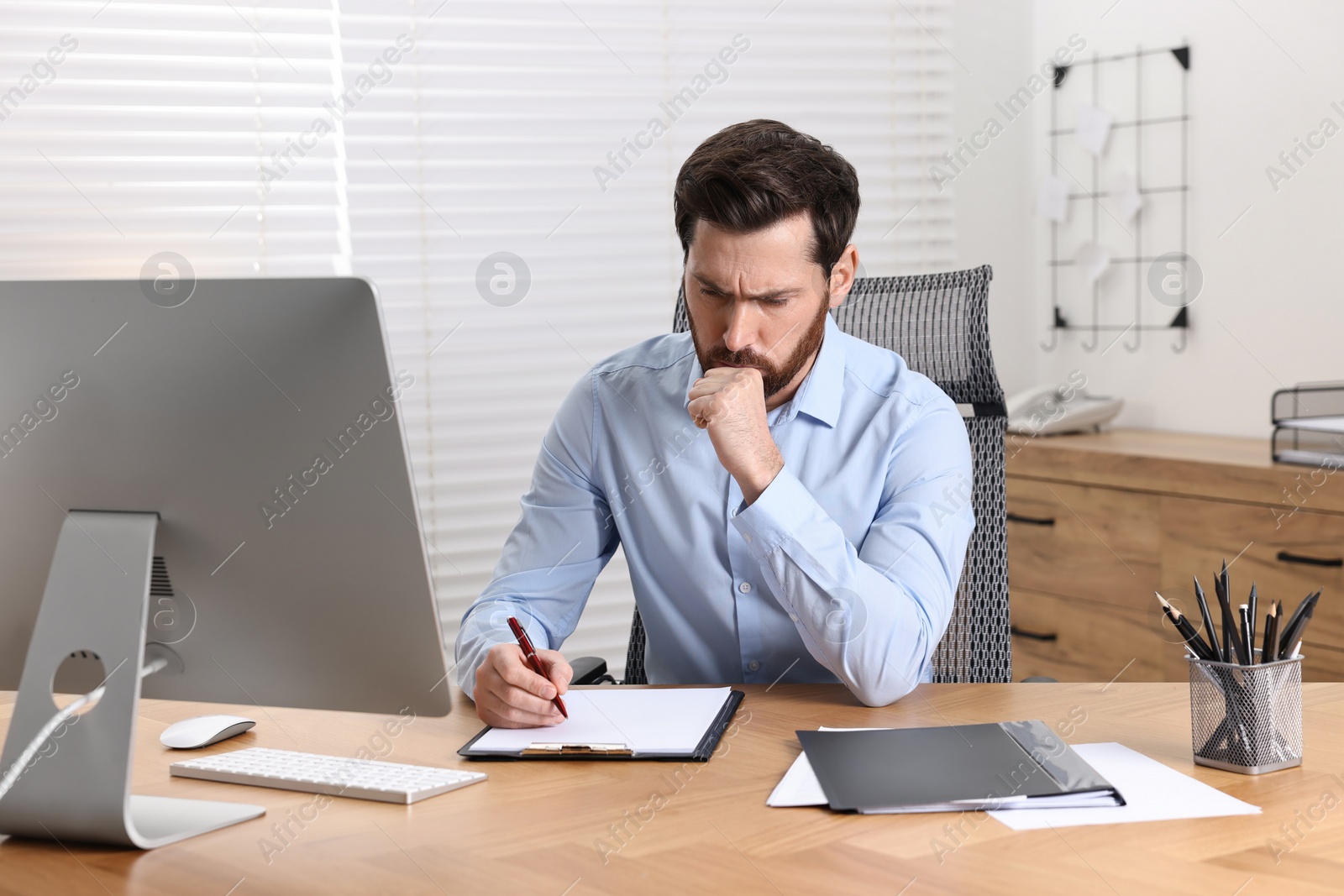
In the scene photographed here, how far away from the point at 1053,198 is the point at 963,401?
5.82 feet

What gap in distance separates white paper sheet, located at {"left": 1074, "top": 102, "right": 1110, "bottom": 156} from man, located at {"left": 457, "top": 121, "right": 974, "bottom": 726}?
181 centimetres

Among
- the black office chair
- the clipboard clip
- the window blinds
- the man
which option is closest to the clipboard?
the clipboard clip

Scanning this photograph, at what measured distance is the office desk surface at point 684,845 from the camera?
33.1 inches

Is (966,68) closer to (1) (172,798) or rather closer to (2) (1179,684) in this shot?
(2) (1179,684)

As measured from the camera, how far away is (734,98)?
290 cm

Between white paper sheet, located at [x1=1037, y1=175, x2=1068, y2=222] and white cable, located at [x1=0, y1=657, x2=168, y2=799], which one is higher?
white paper sheet, located at [x1=1037, y1=175, x2=1068, y2=222]

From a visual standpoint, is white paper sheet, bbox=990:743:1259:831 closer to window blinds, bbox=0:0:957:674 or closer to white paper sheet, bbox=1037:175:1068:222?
window blinds, bbox=0:0:957:674

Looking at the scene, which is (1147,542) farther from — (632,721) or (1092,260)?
(632,721)

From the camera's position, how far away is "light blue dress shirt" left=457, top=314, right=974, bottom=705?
4.59 feet

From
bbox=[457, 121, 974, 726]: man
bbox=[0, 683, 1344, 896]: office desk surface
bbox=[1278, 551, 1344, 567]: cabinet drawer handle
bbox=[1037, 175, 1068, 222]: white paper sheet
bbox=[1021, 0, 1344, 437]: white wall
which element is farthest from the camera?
bbox=[1037, 175, 1068, 222]: white paper sheet

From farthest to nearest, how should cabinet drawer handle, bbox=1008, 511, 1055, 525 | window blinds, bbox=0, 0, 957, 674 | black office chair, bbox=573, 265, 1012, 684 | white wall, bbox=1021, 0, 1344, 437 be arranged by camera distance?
cabinet drawer handle, bbox=1008, 511, 1055, 525 → white wall, bbox=1021, 0, 1344, 437 → window blinds, bbox=0, 0, 957, 674 → black office chair, bbox=573, 265, 1012, 684

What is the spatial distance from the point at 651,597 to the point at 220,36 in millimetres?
1727

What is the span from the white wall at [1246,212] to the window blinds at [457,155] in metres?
0.59

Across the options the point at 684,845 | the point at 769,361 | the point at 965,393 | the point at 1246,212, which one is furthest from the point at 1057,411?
the point at 684,845
